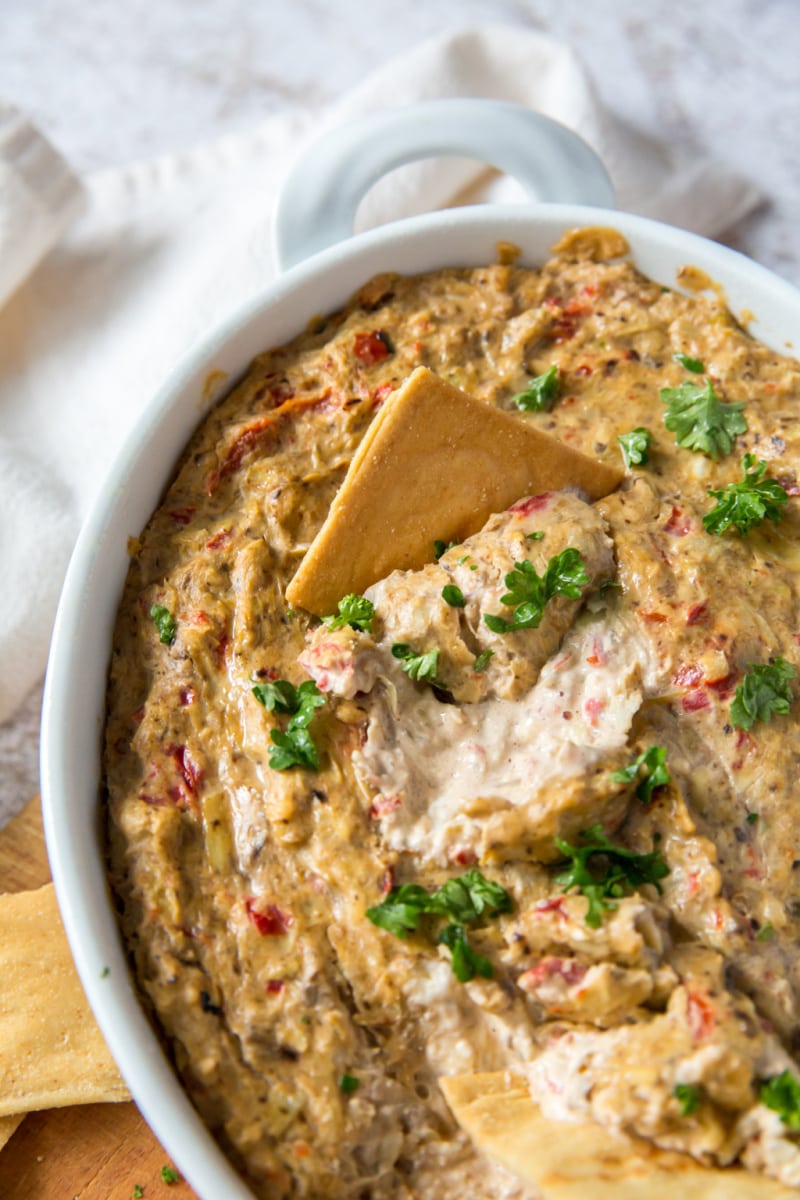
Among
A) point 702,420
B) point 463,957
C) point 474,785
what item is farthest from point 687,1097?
point 702,420

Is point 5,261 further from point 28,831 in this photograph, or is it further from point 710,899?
point 710,899

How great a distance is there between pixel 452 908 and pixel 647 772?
549 millimetres

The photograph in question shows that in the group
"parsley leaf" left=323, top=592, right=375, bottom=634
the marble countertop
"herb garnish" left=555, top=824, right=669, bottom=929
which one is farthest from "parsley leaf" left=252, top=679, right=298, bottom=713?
the marble countertop

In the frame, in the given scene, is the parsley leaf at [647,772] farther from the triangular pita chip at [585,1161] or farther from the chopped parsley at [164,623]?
the chopped parsley at [164,623]

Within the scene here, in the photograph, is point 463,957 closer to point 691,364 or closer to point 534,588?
point 534,588

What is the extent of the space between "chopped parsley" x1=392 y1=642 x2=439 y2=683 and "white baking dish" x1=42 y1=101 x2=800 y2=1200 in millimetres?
782

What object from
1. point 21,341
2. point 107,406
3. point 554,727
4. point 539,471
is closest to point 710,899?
point 554,727

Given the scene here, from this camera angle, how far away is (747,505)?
3248 mm

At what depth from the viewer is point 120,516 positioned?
332 centimetres

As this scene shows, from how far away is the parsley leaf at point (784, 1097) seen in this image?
254 centimetres

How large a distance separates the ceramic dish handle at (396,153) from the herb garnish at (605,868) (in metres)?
1.96

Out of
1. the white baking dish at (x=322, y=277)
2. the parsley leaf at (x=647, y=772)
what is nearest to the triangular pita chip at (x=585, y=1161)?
the parsley leaf at (x=647, y=772)

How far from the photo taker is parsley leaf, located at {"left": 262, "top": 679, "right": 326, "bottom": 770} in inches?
117

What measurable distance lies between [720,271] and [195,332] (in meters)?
1.76
